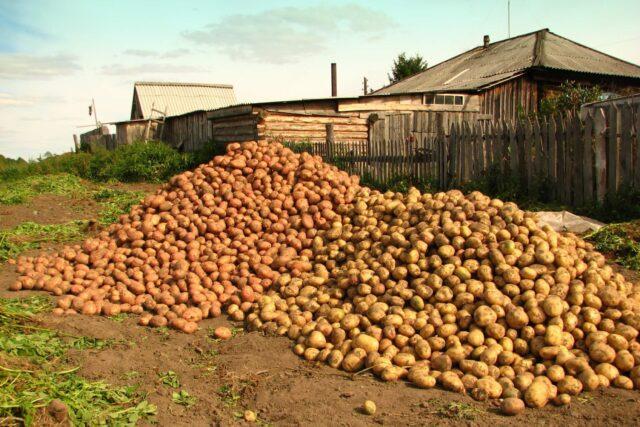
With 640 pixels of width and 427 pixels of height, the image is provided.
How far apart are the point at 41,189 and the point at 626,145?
46.7ft

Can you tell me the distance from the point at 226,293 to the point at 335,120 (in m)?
11.1

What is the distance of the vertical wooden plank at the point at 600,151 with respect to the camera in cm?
813

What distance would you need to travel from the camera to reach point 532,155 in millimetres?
9164

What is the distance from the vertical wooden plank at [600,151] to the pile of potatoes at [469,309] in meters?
3.54

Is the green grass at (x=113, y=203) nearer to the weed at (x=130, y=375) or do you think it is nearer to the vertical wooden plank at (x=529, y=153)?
the weed at (x=130, y=375)

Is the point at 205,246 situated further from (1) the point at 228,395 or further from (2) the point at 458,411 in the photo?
(2) the point at 458,411

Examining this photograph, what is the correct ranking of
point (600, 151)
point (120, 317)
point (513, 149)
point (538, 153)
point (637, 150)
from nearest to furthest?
1. point (120, 317)
2. point (637, 150)
3. point (600, 151)
4. point (538, 153)
5. point (513, 149)

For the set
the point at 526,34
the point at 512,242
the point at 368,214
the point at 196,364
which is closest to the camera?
the point at 196,364

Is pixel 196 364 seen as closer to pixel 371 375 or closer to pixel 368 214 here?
pixel 371 375

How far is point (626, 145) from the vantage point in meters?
7.89

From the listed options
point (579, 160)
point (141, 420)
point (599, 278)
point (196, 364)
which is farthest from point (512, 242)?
point (579, 160)

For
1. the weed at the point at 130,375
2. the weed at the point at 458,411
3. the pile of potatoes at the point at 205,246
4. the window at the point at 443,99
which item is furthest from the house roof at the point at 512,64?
the weed at the point at 130,375

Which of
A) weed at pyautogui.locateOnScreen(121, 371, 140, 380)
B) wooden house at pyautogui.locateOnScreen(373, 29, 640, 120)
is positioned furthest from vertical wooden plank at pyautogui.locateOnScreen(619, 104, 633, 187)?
wooden house at pyautogui.locateOnScreen(373, 29, 640, 120)

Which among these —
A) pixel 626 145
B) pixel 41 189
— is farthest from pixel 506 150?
pixel 41 189
